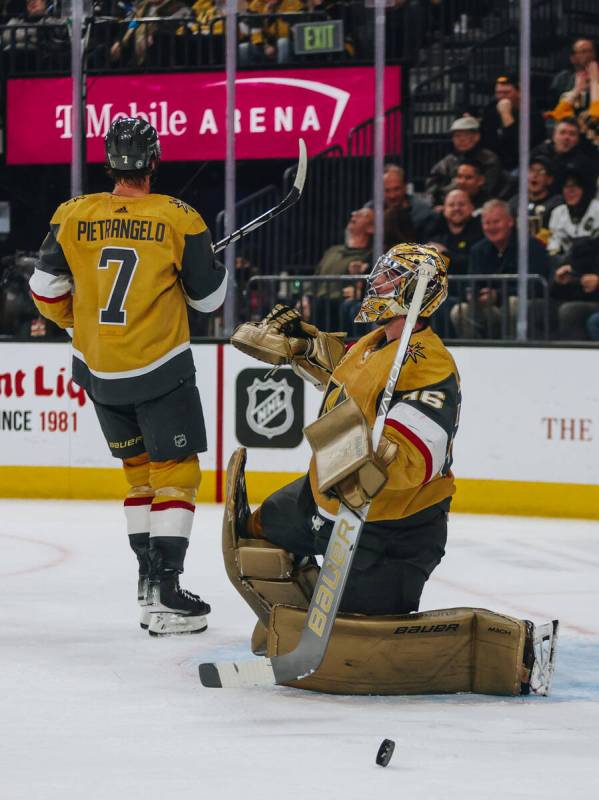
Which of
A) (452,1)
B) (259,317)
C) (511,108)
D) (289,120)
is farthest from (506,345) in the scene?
(452,1)

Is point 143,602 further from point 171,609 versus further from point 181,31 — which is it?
point 181,31

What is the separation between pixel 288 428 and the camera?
6.87 meters

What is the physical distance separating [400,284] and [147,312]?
2.91 ft

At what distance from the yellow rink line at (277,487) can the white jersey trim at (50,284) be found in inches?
113

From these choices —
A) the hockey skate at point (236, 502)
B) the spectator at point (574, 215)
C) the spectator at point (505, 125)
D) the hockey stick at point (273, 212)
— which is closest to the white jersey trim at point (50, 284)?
the hockey stick at point (273, 212)

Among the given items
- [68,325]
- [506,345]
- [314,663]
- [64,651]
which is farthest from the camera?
[506,345]

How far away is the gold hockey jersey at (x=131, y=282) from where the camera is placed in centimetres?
386

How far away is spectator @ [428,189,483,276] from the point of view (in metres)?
7.53

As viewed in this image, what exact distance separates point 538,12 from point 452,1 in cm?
64

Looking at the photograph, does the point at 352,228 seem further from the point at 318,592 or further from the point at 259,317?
the point at 318,592

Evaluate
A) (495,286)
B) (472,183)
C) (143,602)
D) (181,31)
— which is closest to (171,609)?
(143,602)

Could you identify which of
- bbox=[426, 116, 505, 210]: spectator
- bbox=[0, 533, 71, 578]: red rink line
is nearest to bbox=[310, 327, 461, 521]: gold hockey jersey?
bbox=[0, 533, 71, 578]: red rink line

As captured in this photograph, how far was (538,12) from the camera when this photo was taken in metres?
8.83

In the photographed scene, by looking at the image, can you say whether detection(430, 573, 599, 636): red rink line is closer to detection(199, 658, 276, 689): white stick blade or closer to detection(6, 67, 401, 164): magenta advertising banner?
detection(199, 658, 276, 689): white stick blade
